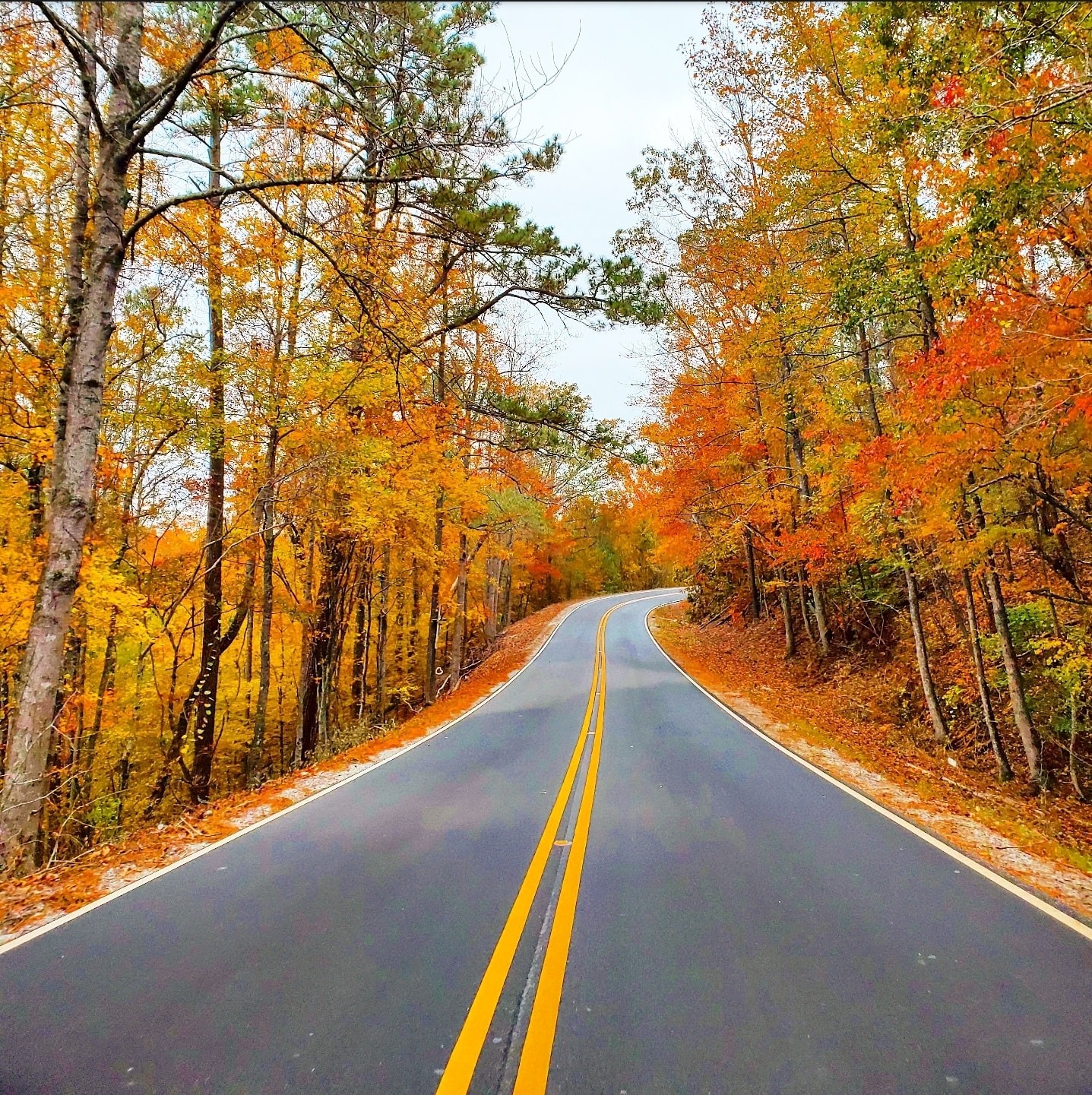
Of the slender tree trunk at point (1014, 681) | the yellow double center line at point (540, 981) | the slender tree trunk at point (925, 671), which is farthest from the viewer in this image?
the slender tree trunk at point (925, 671)

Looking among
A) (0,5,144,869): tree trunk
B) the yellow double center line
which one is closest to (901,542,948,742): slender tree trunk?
the yellow double center line

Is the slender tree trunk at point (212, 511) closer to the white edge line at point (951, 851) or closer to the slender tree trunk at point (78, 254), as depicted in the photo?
the slender tree trunk at point (78, 254)

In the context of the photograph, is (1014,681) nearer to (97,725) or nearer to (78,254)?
(78,254)

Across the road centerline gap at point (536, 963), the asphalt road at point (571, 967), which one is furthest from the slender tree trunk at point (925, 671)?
the road centerline gap at point (536, 963)

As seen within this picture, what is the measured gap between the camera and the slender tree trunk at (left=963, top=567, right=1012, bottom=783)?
8188mm

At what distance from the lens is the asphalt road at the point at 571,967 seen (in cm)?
232

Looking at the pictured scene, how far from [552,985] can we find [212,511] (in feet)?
35.2

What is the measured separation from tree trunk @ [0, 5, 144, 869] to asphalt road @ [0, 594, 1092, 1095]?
1801 mm

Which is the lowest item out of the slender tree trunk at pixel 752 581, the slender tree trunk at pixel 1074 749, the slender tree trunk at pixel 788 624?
the slender tree trunk at pixel 1074 749

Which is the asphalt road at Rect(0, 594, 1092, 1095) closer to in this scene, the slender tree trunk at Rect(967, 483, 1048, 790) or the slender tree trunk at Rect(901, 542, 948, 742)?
the slender tree trunk at Rect(967, 483, 1048, 790)

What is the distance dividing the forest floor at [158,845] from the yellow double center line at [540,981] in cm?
322

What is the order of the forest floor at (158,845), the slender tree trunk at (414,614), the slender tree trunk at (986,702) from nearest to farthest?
the forest floor at (158,845)
the slender tree trunk at (986,702)
the slender tree trunk at (414,614)

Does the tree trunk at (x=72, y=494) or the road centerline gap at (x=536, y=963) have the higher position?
the tree trunk at (x=72, y=494)

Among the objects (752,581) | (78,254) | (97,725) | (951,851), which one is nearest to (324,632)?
(97,725)
